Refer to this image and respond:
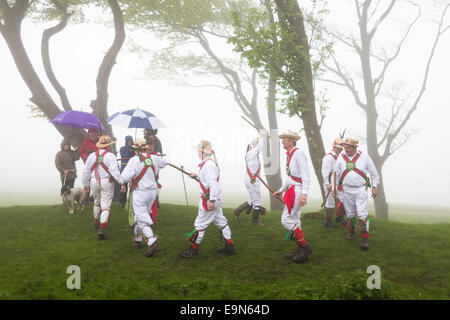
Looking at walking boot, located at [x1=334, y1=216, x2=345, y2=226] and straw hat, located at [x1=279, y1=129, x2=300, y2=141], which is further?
walking boot, located at [x1=334, y1=216, x2=345, y2=226]

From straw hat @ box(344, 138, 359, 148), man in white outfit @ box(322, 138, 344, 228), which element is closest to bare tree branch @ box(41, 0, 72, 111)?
man in white outfit @ box(322, 138, 344, 228)

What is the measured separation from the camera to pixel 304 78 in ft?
34.7

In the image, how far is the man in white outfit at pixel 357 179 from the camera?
7.17 m

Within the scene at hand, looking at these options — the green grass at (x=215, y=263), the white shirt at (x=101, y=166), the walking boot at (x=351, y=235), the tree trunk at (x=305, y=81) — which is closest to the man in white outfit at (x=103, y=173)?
the white shirt at (x=101, y=166)

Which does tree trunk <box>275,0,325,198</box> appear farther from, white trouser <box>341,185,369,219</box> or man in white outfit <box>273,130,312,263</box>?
man in white outfit <box>273,130,312,263</box>

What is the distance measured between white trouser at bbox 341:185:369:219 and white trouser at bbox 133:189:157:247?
4.48 metres

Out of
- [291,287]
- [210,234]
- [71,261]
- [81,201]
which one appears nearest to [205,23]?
[81,201]

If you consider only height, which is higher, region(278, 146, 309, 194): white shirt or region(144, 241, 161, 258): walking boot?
region(278, 146, 309, 194): white shirt

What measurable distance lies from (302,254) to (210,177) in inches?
94.9

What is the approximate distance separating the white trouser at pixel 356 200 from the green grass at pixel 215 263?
2.67 feet

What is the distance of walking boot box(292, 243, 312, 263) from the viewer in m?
6.36
